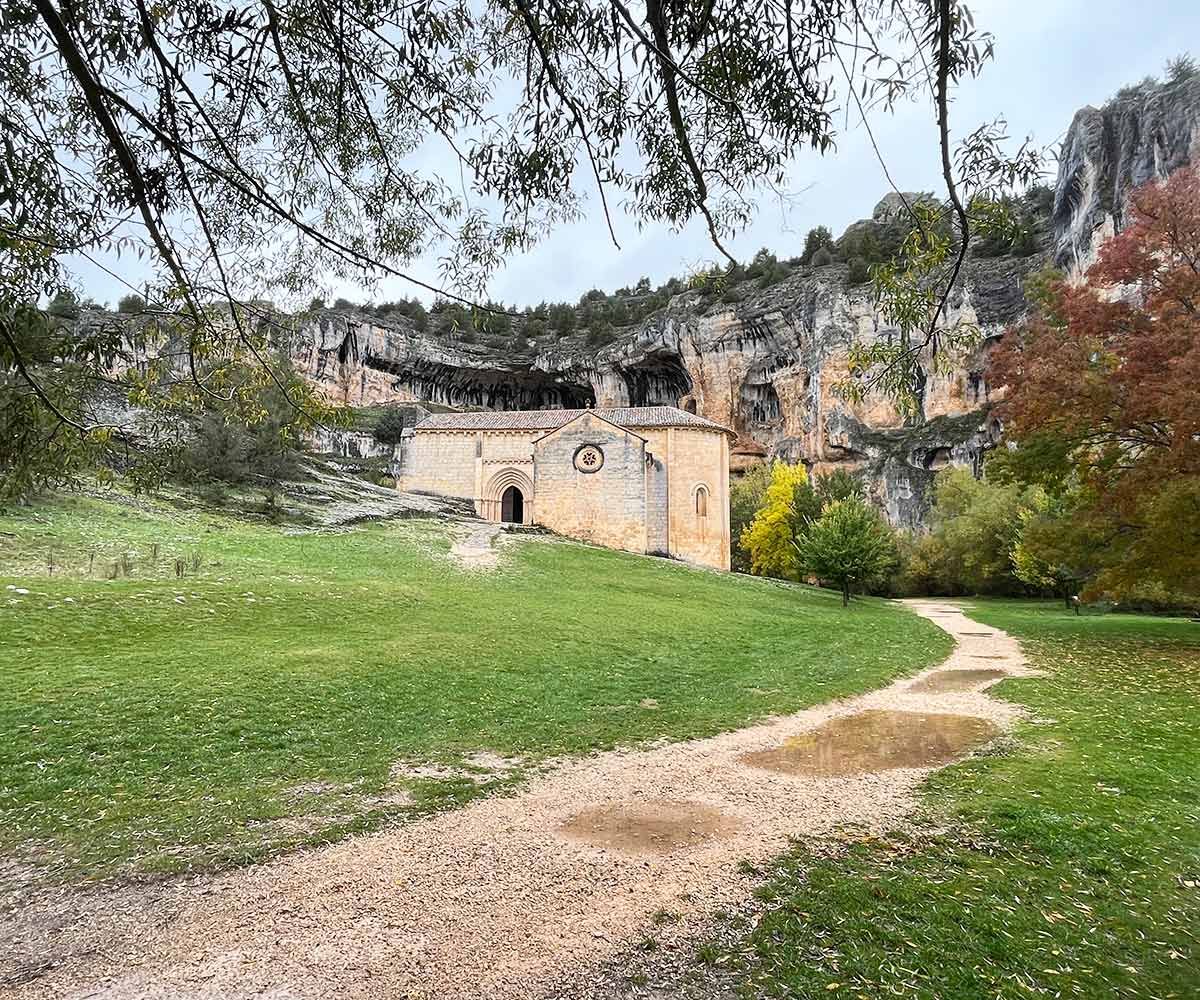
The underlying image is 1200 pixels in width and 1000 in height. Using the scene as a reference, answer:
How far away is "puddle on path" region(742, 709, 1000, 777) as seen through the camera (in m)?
6.99

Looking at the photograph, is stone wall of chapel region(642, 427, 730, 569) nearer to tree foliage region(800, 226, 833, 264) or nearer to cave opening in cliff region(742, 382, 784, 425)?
cave opening in cliff region(742, 382, 784, 425)

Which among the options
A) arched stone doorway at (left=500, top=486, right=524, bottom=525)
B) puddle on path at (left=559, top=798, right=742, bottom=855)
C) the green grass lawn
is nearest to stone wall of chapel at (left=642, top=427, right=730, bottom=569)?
arched stone doorway at (left=500, top=486, right=524, bottom=525)

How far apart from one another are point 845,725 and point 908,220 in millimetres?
6814

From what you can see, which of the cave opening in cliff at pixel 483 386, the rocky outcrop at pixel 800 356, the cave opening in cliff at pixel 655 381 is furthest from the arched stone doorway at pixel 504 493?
the cave opening in cliff at pixel 483 386

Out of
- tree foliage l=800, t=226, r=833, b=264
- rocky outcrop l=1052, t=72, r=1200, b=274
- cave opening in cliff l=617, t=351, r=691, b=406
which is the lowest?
cave opening in cliff l=617, t=351, r=691, b=406

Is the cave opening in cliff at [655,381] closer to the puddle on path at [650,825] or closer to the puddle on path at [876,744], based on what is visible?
the puddle on path at [876,744]

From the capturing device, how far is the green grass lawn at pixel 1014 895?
3.25 meters

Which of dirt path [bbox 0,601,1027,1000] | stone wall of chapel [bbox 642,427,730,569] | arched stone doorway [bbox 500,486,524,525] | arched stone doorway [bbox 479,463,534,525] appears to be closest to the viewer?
dirt path [bbox 0,601,1027,1000]

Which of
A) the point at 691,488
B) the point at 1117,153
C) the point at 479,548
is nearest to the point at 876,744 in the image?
the point at 479,548

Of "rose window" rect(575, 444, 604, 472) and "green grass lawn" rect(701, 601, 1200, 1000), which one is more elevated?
"rose window" rect(575, 444, 604, 472)

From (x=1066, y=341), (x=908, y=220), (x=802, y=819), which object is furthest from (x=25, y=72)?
(x=1066, y=341)

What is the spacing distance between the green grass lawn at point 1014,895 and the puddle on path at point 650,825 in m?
0.80

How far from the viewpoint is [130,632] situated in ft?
36.9

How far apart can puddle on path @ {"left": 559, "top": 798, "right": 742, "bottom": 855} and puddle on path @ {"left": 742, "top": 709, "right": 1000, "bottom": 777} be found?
164 centimetres
